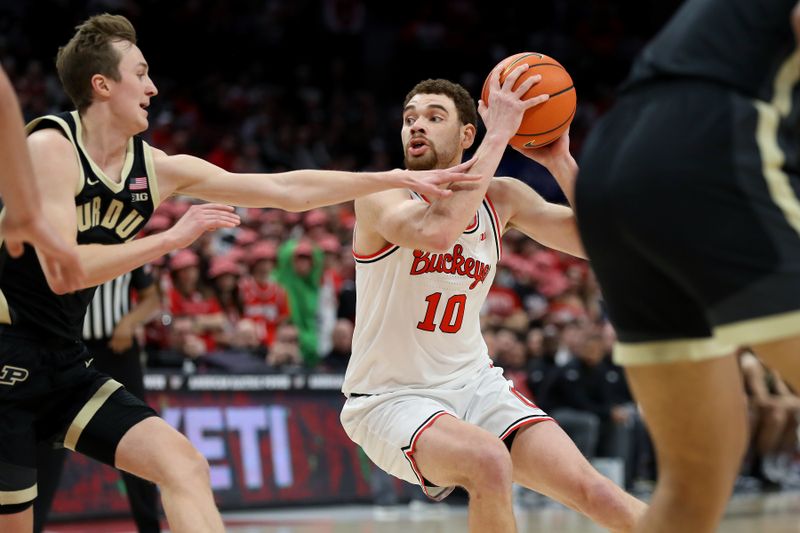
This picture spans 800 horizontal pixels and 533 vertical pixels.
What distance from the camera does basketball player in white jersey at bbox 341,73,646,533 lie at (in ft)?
14.8

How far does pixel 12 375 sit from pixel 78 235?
0.61m

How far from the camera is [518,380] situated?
1186cm

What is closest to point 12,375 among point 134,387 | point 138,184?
point 138,184

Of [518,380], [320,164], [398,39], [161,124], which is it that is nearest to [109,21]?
[518,380]

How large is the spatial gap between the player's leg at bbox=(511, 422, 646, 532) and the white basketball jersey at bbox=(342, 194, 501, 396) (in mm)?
471

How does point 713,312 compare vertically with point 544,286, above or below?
above

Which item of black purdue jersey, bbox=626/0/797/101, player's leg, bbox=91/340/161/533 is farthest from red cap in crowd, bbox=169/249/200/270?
black purdue jersey, bbox=626/0/797/101

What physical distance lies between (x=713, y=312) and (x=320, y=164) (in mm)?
14150

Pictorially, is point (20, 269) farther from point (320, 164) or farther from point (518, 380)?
point (320, 164)

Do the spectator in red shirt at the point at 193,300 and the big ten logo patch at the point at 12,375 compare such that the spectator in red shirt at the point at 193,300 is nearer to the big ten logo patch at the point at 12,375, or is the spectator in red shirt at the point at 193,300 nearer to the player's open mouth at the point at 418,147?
the player's open mouth at the point at 418,147

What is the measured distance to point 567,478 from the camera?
180 inches

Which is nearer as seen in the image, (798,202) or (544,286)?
(798,202)

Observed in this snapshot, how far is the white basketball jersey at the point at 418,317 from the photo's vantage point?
194 inches

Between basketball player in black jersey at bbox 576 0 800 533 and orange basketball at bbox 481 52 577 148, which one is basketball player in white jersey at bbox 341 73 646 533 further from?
basketball player in black jersey at bbox 576 0 800 533
